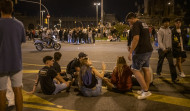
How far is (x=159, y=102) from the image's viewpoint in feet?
18.1

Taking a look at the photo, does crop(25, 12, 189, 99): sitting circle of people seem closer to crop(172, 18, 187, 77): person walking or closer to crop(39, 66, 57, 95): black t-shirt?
crop(39, 66, 57, 95): black t-shirt

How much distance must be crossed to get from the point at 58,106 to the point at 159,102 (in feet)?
7.08

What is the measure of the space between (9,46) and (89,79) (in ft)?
8.43

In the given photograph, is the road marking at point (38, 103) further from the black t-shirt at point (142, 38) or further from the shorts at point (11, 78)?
the black t-shirt at point (142, 38)

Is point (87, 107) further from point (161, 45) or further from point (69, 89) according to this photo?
point (161, 45)

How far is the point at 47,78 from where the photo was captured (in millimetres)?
6082

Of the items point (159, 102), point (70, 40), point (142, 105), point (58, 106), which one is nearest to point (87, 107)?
point (58, 106)

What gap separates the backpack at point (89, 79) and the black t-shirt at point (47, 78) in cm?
72

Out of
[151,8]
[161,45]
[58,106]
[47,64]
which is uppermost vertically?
[151,8]

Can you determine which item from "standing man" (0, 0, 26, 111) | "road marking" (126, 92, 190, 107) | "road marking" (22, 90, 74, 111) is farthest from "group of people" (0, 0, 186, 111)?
"road marking" (22, 90, 74, 111)

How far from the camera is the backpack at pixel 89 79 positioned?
6.05m

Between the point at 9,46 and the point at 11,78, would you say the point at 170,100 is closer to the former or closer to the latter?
the point at 11,78

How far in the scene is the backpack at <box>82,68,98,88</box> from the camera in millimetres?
Result: 6047

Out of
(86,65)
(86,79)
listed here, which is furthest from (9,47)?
(86,79)
